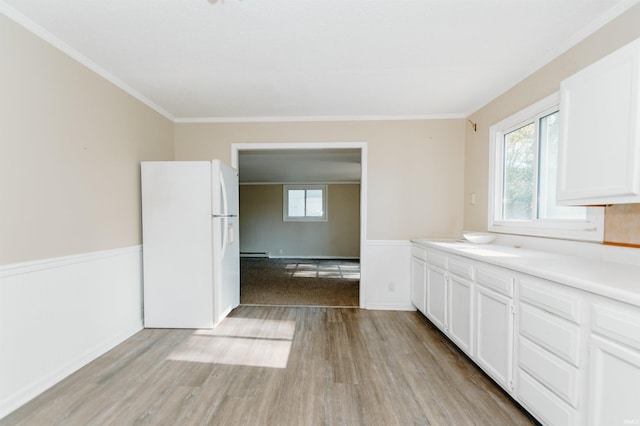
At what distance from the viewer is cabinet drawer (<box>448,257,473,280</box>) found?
206cm

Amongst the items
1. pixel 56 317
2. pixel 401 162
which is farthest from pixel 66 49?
pixel 401 162

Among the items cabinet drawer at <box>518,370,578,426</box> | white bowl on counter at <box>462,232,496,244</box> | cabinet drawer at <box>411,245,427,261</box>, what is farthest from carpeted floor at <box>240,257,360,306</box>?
cabinet drawer at <box>518,370,578,426</box>

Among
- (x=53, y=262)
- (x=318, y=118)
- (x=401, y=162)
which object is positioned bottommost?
(x=53, y=262)

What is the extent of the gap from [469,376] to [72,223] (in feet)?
10.3

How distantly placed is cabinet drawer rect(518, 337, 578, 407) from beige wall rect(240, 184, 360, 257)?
21.1 ft

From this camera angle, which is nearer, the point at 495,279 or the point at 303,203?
the point at 495,279

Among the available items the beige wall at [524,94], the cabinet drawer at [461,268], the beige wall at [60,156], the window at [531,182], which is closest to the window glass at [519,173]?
the window at [531,182]

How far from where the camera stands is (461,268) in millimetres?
2164

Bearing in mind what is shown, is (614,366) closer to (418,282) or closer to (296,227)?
(418,282)

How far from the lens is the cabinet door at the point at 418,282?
2918 mm

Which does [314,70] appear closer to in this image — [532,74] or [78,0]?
[78,0]

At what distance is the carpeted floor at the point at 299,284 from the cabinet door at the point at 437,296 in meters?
1.09

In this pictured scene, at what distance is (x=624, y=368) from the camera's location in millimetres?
1016

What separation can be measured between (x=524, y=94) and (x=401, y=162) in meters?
1.33
